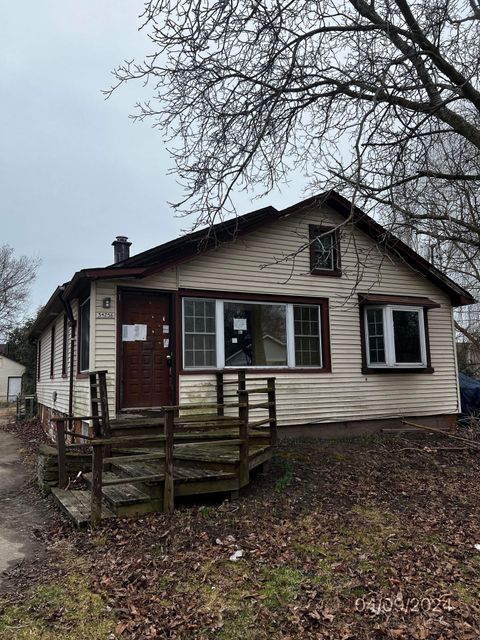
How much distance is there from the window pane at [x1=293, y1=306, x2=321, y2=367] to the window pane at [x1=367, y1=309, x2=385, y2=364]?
4.20ft

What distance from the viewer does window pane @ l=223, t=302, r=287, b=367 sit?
9.27m

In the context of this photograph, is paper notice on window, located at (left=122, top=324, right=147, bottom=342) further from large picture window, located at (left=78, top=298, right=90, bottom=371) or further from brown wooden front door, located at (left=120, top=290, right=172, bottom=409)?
large picture window, located at (left=78, top=298, right=90, bottom=371)

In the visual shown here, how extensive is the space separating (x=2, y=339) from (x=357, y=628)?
40.7 meters

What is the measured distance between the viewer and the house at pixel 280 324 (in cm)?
836

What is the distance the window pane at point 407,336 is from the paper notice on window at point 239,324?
3444 millimetres

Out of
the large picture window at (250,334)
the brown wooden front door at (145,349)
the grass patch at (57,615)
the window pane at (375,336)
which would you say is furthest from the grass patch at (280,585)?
the window pane at (375,336)

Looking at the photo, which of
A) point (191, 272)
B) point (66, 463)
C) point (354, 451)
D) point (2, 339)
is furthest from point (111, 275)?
point (2, 339)

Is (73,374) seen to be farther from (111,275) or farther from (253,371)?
(253,371)

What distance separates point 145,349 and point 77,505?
3.41 meters

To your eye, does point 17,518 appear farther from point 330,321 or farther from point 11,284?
point 11,284

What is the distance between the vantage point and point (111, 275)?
785 centimetres

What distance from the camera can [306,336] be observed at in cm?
1006

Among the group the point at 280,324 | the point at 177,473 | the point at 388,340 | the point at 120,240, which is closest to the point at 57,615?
the point at 177,473

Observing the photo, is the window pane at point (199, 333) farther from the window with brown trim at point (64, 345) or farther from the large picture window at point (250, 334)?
the window with brown trim at point (64, 345)
